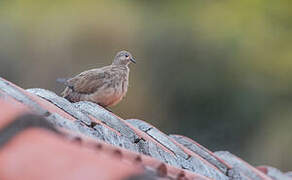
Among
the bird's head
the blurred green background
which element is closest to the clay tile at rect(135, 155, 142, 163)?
the bird's head

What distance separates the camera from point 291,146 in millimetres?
12852

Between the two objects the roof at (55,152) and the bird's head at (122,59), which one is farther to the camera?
the bird's head at (122,59)

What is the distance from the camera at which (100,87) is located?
5516 millimetres

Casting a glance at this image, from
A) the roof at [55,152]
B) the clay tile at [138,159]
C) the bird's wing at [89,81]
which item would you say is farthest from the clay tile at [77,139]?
the bird's wing at [89,81]

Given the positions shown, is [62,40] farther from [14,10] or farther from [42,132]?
[42,132]

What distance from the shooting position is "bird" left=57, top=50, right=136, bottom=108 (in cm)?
546

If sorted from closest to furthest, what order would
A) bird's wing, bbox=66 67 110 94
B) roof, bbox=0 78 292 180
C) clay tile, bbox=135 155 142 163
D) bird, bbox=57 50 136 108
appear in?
roof, bbox=0 78 292 180
clay tile, bbox=135 155 142 163
bird, bbox=57 50 136 108
bird's wing, bbox=66 67 110 94

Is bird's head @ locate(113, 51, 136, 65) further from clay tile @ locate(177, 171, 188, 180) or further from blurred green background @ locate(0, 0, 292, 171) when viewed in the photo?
blurred green background @ locate(0, 0, 292, 171)

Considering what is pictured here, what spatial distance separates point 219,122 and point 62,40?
2.78 meters

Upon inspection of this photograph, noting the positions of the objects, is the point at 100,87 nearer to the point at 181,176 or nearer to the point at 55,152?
the point at 181,176

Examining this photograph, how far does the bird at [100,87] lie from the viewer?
215 inches

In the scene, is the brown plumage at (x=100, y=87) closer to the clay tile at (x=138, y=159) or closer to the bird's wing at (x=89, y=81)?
the bird's wing at (x=89, y=81)

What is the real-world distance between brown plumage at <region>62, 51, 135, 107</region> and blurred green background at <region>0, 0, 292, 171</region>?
6839 millimetres

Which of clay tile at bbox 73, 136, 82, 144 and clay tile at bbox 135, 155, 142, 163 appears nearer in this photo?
clay tile at bbox 73, 136, 82, 144
